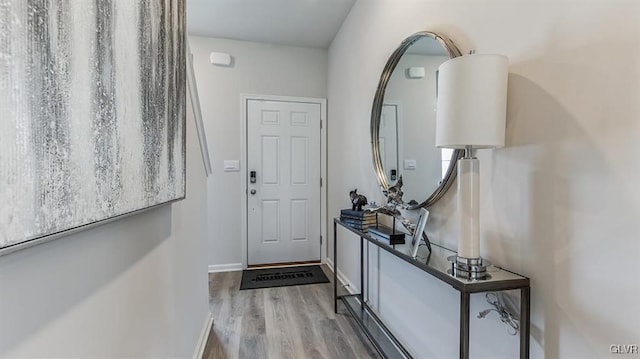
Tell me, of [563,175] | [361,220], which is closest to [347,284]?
[361,220]

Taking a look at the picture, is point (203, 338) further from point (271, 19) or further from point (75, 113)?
point (271, 19)

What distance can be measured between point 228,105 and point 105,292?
3041 mm

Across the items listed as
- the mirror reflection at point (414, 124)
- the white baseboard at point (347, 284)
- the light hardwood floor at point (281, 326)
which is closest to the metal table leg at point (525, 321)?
the mirror reflection at point (414, 124)

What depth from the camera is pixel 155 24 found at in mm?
898

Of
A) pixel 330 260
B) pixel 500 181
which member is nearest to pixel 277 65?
pixel 330 260

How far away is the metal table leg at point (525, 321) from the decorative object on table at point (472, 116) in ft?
0.46

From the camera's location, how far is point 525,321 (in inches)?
39.6

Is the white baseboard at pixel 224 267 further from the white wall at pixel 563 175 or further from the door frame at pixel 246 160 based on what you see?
the white wall at pixel 563 175

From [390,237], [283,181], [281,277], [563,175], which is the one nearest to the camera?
[563,175]

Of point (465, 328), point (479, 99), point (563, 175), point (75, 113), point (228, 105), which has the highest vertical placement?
point (228, 105)

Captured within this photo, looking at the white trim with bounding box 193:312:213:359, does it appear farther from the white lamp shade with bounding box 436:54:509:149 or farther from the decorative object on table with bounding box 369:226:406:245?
the white lamp shade with bounding box 436:54:509:149

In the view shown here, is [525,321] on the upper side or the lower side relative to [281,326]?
upper

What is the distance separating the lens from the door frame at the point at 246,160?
11.6 ft

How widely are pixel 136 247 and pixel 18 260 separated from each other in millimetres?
465
